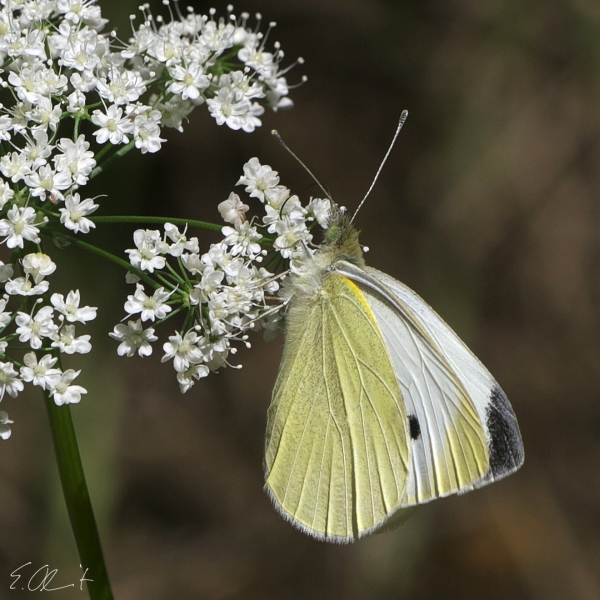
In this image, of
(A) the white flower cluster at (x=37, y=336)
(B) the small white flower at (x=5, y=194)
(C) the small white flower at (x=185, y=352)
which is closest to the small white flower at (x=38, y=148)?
(B) the small white flower at (x=5, y=194)

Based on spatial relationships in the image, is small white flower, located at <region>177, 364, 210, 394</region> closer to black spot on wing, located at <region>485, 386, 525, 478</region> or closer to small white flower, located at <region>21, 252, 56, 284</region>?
small white flower, located at <region>21, 252, 56, 284</region>

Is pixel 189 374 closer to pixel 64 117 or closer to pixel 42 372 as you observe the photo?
pixel 42 372

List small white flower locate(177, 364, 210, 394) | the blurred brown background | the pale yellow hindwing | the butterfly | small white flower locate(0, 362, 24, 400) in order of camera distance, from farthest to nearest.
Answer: the blurred brown background < the pale yellow hindwing < the butterfly < small white flower locate(177, 364, 210, 394) < small white flower locate(0, 362, 24, 400)

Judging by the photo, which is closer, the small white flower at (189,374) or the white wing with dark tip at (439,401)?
the small white flower at (189,374)

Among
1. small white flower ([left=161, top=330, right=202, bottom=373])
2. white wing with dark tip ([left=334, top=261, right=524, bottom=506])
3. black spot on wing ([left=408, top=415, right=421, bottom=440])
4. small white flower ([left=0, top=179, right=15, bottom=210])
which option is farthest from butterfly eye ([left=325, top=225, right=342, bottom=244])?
small white flower ([left=0, top=179, right=15, bottom=210])

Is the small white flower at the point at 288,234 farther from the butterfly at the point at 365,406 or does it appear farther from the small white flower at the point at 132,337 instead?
the small white flower at the point at 132,337

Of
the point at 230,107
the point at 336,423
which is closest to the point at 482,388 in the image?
the point at 336,423

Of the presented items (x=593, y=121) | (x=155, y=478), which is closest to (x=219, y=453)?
(x=155, y=478)
